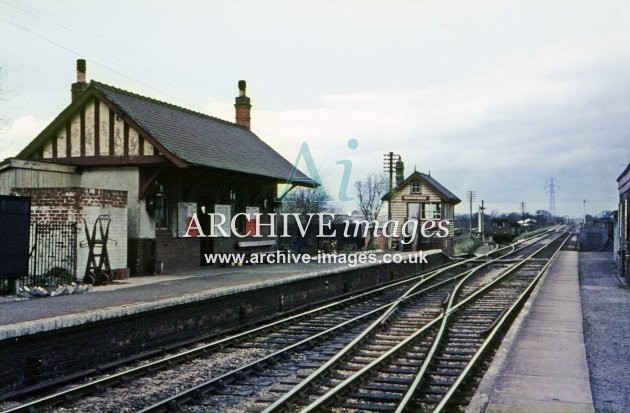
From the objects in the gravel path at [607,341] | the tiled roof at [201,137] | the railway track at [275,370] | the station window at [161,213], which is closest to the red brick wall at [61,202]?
the station window at [161,213]

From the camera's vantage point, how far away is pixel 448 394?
685 cm

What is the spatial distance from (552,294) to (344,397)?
1091 centimetres

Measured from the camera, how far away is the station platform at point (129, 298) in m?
8.29

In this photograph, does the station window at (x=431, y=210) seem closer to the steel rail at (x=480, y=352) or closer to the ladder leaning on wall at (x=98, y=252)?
the steel rail at (x=480, y=352)

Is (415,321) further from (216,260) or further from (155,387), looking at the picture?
(216,260)

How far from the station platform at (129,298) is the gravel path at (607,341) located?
20.9 ft

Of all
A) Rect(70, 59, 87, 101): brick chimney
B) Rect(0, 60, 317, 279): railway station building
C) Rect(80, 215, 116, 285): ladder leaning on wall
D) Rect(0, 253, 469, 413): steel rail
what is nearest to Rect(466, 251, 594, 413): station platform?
Rect(0, 253, 469, 413): steel rail

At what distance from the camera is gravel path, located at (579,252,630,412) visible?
7.09 metres

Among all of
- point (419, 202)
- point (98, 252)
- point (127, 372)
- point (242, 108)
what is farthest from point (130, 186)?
point (419, 202)

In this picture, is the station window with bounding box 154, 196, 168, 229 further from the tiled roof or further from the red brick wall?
the red brick wall

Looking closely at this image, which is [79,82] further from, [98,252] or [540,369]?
[540,369]

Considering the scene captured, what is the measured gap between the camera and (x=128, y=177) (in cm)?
1625

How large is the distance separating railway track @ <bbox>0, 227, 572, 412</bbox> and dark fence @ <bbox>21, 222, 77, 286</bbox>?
4.77 metres

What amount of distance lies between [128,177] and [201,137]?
3895mm
